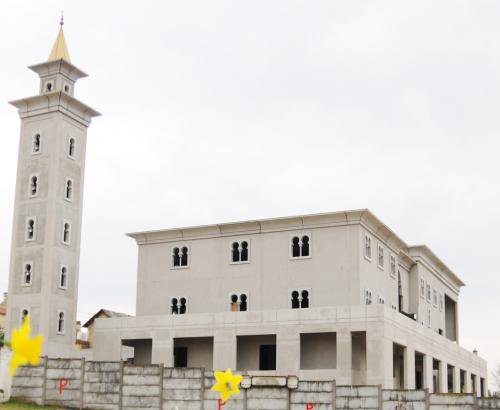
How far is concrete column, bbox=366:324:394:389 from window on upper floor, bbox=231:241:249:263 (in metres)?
13.6

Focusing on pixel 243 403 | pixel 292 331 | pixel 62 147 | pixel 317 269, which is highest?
pixel 62 147

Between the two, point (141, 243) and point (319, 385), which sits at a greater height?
point (141, 243)

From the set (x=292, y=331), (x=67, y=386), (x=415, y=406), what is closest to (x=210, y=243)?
(x=292, y=331)

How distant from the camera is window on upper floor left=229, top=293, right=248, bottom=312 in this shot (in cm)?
5741

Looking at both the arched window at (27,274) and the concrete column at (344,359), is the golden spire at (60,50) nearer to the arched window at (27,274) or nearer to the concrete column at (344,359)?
the arched window at (27,274)

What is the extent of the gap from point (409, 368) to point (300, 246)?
37.4 feet

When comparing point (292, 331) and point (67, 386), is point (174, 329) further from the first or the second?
point (67, 386)

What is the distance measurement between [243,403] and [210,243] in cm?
2449

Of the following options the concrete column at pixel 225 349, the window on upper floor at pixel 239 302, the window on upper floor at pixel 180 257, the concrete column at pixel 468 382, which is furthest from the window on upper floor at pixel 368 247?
the concrete column at pixel 468 382

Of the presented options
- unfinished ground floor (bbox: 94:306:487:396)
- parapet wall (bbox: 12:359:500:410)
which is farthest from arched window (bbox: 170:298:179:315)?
parapet wall (bbox: 12:359:500:410)

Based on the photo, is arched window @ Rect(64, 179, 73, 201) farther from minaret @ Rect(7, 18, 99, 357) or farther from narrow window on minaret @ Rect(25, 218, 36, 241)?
narrow window on minaret @ Rect(25, 218, 36, 241)

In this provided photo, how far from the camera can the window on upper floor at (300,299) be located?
55.5m

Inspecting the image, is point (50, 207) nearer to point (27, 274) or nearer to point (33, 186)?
point (33, 186)

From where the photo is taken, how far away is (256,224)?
57844mm
